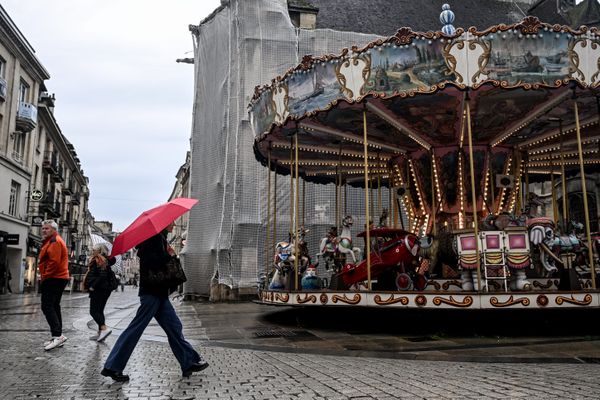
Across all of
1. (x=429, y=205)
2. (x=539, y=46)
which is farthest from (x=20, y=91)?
(x=539, y=46)

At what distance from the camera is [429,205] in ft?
44.4

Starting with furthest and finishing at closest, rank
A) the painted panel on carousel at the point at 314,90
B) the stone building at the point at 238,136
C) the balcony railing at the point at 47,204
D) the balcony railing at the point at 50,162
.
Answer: the balcony railing at the point at 50,162 → the balcony railing at the point at 47,204 → the stone building at the point at 238,136 → the painted panel on carousel at the point at 314,90

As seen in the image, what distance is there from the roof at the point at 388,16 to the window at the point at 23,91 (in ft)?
55.9

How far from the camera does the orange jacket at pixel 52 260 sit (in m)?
6.89

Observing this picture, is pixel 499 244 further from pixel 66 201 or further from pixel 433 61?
pixel 66 201

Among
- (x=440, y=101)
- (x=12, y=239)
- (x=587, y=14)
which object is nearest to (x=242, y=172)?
(x=440, y=101)

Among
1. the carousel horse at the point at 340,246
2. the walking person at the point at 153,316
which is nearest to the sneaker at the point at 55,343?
the walking person at the point at 153,316

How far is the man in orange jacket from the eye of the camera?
684 cm

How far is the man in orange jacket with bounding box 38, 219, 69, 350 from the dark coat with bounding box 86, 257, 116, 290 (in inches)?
33.8

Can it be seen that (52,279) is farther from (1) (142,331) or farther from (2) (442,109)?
(2) (442,109)

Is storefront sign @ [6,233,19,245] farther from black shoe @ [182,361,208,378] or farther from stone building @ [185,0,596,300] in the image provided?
black shoe @ [182,361,208,378]

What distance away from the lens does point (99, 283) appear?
26.0 ft

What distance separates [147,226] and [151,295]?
2.19ft

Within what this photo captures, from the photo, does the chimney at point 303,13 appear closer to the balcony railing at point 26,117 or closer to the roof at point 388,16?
the roof at point 388,16
